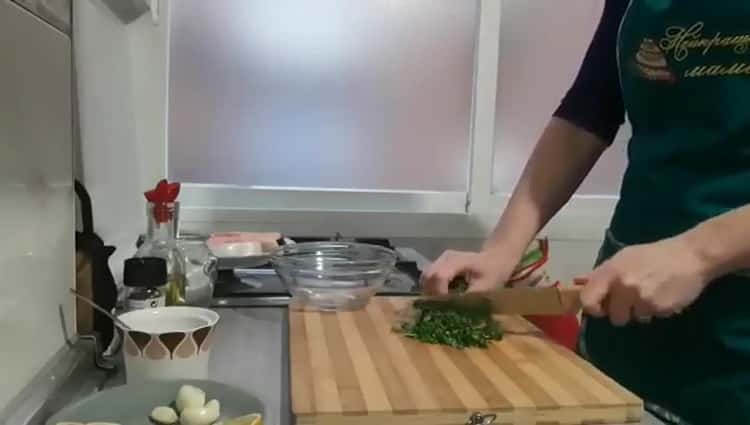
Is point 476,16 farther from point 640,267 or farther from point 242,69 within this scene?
point 640,267

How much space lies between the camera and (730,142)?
0.78 m

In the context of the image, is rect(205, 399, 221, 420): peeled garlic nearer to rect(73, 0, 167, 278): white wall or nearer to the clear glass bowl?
the clear glass bowl

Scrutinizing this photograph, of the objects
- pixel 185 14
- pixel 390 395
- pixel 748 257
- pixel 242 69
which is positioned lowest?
pixel 390 395

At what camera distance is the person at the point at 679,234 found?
72 centimetres

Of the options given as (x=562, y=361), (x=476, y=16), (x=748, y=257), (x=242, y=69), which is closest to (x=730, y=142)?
(x=748, y=257)

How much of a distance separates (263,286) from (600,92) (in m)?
0.53

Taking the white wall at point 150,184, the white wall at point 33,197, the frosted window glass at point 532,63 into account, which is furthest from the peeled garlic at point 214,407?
the frosted window glass at point 532,63

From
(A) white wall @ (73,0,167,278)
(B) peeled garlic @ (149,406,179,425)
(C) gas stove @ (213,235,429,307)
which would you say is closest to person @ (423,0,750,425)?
(C) gas stove @ (213,235,429,307)

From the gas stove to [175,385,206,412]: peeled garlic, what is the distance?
0.49m

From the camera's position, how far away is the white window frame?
1.62 m

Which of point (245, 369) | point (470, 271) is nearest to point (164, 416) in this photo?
point (245, 369)

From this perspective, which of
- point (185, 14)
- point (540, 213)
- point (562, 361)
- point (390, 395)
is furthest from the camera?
point (185, 14)

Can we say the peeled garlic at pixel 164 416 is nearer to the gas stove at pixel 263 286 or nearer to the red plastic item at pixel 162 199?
the red plastic item at pixel 162 199

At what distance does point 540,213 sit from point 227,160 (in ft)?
2.74
